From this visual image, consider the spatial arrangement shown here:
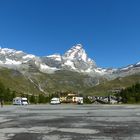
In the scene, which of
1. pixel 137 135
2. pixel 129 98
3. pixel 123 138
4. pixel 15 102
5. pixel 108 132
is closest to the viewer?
pixel 123 138

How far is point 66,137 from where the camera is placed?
20.1m

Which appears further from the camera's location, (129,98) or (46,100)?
(46,100)

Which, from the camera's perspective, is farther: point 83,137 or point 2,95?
point 2,95

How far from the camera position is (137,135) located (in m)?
21.0

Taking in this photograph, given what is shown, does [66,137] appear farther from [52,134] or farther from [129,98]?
[129,98]

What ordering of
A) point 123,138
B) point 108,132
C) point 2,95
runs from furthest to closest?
1. point 2,95
2. point 108,132
3. point 123,138

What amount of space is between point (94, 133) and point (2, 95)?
165008 mm

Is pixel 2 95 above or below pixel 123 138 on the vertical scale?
above

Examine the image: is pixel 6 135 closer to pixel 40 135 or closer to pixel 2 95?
pixel 40 135

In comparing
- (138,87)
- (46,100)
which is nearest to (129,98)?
(138,87)

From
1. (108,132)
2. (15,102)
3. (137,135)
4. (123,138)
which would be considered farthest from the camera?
(15,102)

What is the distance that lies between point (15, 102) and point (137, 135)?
118655 millimetres

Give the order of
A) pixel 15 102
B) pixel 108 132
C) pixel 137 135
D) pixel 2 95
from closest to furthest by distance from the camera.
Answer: pixel 137 135, pixel 108 132, pixel 15 102, pixel 2 95

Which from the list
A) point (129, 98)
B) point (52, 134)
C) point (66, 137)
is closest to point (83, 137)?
point (66, 137)
